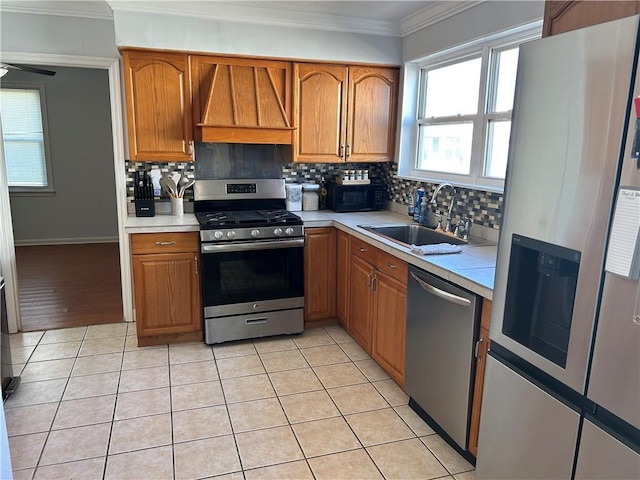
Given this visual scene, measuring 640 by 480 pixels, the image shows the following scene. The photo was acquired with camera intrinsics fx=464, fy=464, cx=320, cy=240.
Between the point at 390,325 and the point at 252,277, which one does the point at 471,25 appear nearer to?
the point at 390,325

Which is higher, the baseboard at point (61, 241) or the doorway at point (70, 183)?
the doorway at point (70, 183)

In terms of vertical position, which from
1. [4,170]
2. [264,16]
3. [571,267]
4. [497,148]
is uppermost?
[264,16]

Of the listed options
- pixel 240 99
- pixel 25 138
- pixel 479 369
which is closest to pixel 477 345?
pixel 479 369

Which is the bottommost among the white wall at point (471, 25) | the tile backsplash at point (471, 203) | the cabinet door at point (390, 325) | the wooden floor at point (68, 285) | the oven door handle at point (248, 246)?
the wooden floor at point (68, 285)

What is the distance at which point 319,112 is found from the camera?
370 cm

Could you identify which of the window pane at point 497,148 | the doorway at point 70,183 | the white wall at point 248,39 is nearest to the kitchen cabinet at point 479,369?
the window pane at point 497,148

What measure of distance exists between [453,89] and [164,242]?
92.0 inches

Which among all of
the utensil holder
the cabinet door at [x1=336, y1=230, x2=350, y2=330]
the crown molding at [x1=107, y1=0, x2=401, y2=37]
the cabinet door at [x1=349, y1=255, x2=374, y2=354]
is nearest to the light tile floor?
the cabinet door at [x1=349, y1=255, x2=374, y2=354]

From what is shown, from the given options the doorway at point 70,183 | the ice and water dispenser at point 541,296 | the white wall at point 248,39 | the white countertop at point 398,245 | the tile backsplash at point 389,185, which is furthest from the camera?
the doorway at point 70,183

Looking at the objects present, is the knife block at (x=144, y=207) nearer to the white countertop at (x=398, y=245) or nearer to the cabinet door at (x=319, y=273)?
the white countertop at (x=398, y=245)

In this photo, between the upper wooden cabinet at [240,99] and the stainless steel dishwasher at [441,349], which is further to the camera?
the upper wooden cabinet at [240,99]

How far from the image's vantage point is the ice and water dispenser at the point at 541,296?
144cm

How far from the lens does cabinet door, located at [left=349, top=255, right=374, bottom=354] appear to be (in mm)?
3141

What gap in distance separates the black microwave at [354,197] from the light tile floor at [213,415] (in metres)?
1.16
